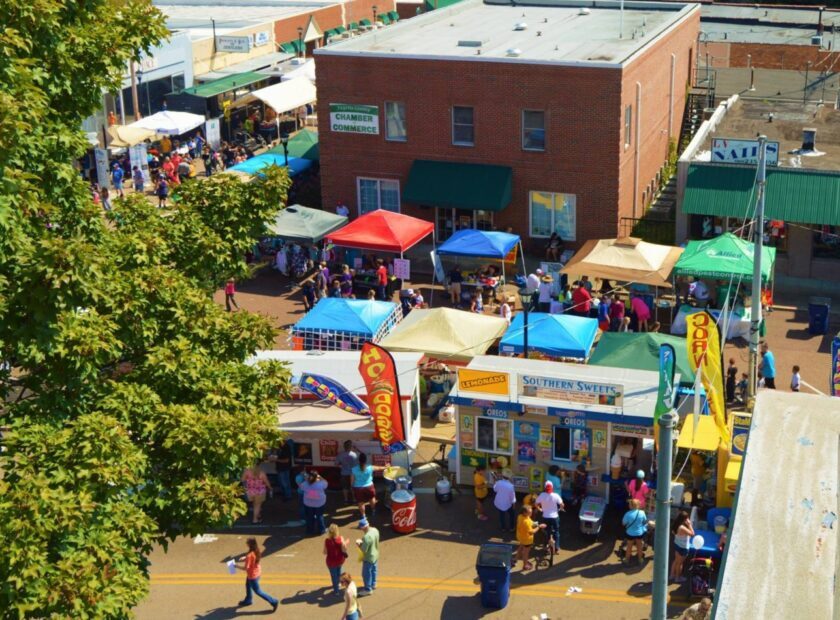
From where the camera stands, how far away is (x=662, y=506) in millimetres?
12766

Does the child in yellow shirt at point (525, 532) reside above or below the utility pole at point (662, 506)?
below

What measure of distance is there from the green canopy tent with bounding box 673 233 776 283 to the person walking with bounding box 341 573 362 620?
49.9 feet

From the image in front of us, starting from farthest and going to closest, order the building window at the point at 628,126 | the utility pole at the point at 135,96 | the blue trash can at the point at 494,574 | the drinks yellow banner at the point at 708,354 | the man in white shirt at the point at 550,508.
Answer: the utility pole at the point at 135,96, the building window at the point at 628,126, the drinks yellow banner at the point at 708,354, the man in white shirt at the point at 550,508, the blue trash can at the point at 494,574

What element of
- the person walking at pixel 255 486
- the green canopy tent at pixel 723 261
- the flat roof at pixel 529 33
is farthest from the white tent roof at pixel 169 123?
the person walking at pixel 255 486

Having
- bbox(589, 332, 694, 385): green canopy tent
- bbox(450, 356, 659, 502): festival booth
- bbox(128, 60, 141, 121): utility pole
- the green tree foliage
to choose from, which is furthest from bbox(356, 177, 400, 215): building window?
the green tree foliage

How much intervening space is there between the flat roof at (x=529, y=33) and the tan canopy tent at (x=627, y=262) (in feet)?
21.7

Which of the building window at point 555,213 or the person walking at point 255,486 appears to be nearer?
the person walking at point 255,486

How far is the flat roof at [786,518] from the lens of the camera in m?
9.70

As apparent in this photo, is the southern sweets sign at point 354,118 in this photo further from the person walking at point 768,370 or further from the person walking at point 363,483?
the person walking at point 363,483

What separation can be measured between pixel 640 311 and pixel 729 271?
2.46 metres

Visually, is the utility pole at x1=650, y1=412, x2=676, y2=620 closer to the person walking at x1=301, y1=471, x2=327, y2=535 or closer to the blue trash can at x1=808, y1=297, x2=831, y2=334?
the person walking at x1=301, y1=471, x2=327, y2=535

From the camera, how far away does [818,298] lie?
32.8 metres

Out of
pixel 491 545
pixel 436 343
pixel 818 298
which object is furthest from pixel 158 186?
pixel 491 545

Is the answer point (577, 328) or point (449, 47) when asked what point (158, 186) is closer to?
point (449, 47)
